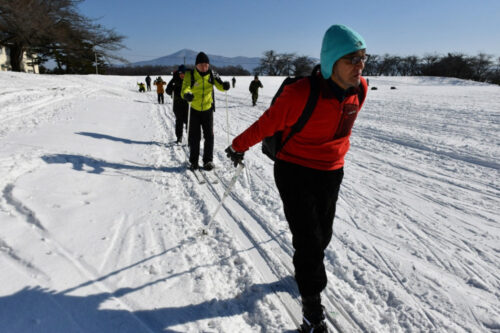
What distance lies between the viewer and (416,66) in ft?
254

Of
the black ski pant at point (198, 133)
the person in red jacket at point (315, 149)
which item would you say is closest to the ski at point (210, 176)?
the black ski pant at point (198, 133)

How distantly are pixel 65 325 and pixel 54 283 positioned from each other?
0.48 meters

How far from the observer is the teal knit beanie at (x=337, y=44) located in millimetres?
1689

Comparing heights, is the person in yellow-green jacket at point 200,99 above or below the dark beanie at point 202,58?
below

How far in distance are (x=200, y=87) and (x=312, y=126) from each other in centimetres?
370

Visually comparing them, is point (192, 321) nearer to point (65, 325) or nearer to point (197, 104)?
point (65, 325)

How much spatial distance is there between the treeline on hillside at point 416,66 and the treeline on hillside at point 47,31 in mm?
40594

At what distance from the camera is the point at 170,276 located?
258 cm

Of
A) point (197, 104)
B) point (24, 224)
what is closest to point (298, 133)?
point (24, 224)

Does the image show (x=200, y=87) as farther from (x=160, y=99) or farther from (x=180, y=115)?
(x=160, y=99)

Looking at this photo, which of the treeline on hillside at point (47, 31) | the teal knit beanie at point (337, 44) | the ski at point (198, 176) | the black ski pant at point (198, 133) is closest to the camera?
the teal knit beanie at point (337, 44)

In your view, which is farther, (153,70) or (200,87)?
(153,70)

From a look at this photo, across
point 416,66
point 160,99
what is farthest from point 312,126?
point 416,66

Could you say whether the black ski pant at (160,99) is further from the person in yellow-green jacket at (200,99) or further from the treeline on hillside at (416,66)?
the treeline on hillside at (416,66)
